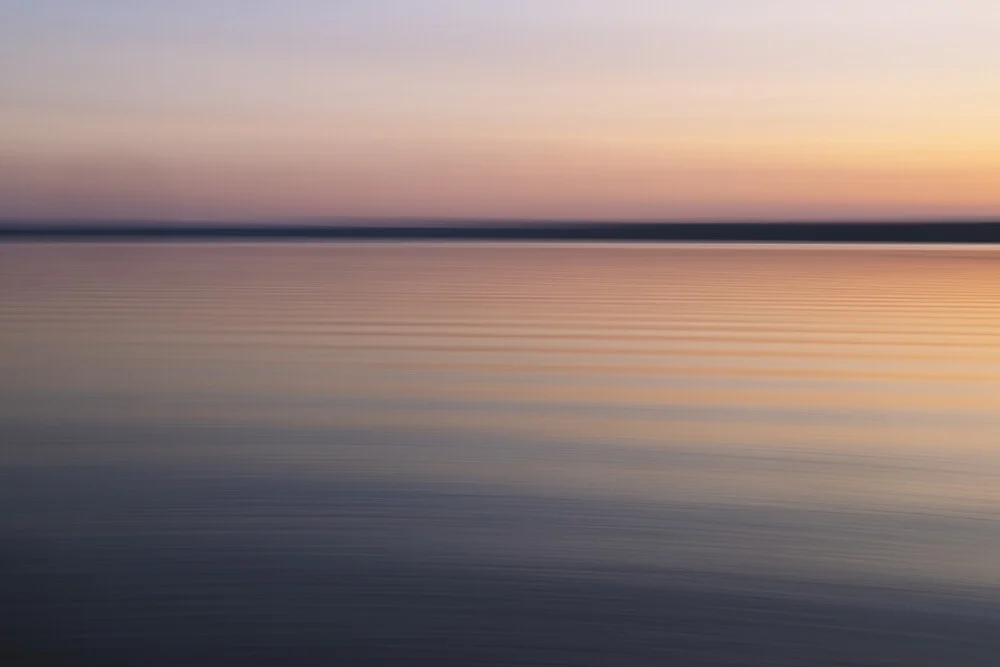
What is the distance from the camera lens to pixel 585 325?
10695 millimetres

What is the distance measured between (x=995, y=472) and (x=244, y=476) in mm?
2993

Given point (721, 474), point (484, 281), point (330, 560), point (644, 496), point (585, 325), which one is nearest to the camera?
point (330, 560)

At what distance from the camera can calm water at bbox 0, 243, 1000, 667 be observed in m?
3.14

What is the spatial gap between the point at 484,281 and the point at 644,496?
13166 mm

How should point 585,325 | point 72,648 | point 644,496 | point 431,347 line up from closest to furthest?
point 72,648
point 644,496
point 431,347
point 585,325

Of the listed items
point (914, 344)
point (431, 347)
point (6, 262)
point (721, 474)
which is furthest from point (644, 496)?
point (6, 262)

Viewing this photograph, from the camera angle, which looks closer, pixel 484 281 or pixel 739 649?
pixel 739 649

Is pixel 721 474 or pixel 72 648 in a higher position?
pixel 721 474

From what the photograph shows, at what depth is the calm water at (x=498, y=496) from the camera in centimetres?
314

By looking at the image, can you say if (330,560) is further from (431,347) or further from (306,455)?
(431,347)

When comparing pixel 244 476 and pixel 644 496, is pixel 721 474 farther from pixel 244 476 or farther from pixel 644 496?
pixel 244 476

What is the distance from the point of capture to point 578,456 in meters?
5.35

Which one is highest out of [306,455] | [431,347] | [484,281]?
[484,281]

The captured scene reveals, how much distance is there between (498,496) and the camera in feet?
15.2
